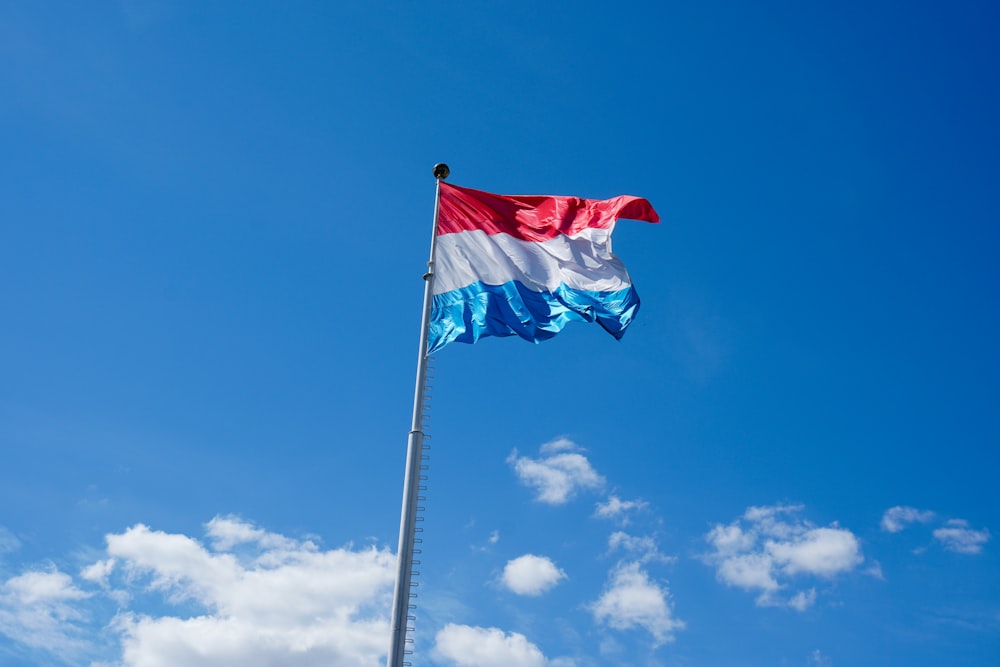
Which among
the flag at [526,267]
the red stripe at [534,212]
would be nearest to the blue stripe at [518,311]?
the flag at [526,267]

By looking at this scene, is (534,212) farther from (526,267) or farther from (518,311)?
(518,311)

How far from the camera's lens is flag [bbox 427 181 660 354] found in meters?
29.5

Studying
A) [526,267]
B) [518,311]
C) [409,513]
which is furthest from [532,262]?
[409,513]

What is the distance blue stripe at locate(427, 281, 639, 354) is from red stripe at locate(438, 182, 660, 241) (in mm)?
2337

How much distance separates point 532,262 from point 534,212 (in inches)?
93.0

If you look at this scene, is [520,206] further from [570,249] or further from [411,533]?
[411,533]

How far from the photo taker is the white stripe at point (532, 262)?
98.5 ft

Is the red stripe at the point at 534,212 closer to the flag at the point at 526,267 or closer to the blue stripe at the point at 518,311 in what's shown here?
the flag at the point at 526,267

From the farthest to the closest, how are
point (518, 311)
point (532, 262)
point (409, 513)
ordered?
point (532, 262)
point (518, 311)
point (409, 513)

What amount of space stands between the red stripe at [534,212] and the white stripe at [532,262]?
339mm

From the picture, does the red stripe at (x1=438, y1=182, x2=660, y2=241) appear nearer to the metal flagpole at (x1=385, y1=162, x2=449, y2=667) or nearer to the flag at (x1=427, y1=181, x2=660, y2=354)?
the flag at (x1=427, y1=181, x2=660, y2=354)

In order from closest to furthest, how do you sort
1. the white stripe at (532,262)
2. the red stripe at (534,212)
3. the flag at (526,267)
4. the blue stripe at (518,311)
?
the blue stripe at (518,311) → the flag at (526,267) → the white stripe at (532,262) → the red stripe at (534,212)

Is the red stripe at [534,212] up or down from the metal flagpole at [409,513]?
up

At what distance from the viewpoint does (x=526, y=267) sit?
3131cm
